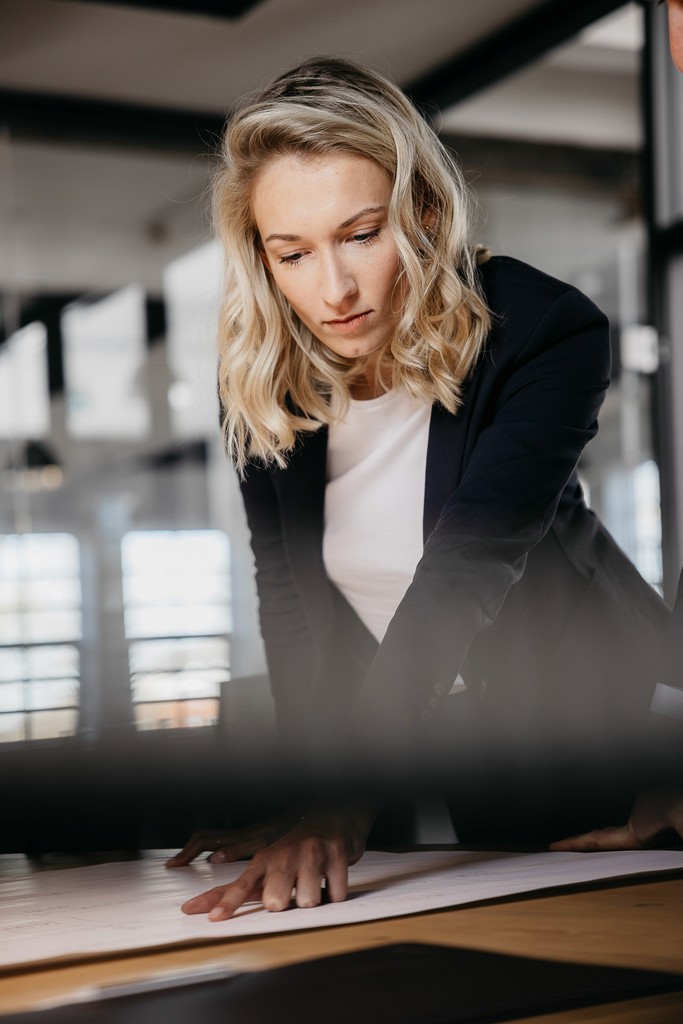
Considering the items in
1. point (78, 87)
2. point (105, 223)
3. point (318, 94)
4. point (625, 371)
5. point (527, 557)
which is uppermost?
point (78, 87)

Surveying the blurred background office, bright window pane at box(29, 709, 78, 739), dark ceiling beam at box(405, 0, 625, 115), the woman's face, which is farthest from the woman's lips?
bright window pane at box(29, 709, 78, 739)

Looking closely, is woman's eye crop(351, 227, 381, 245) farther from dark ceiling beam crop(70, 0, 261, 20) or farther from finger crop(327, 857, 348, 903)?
dark ceiling beam crop(70, 0, 261, 20)

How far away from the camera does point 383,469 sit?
2.47 feet

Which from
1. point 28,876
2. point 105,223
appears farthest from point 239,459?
point 105,223

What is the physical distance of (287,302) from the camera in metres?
0.75

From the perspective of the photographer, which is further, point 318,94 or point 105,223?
point 105,223

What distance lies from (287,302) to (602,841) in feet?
1.36

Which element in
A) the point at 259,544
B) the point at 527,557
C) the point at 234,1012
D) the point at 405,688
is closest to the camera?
the point at 234,1012

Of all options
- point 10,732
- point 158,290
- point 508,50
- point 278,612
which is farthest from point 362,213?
point 158,290

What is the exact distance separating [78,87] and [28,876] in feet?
9.08

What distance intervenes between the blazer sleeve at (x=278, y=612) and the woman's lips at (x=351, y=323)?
0.18 metres

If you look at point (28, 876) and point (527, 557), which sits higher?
point (527, 557)

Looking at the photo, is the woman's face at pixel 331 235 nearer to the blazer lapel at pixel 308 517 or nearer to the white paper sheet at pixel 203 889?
the blazer lapel at pixel 308 517

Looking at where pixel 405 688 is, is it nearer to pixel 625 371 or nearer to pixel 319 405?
pixel 319 405
